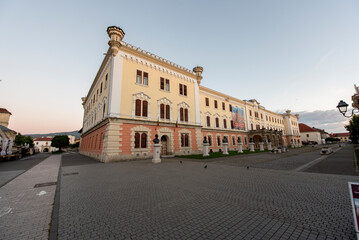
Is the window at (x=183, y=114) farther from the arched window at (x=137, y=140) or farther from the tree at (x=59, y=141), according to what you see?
the tree at (x=59, y=141)

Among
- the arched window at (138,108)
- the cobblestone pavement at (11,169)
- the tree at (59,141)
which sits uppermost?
the arched window at (138,108)

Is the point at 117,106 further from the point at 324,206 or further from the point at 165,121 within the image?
the point at 324,206

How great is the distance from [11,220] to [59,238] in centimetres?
176

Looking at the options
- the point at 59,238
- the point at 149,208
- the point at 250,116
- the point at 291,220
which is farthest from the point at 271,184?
the point at 250,116

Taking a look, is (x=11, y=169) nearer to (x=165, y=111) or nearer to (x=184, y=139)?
(x=165, y=111)

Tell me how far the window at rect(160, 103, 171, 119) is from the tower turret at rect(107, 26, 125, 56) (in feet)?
27.1

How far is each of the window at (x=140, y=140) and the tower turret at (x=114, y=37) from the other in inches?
374

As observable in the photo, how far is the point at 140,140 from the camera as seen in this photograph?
16547mm

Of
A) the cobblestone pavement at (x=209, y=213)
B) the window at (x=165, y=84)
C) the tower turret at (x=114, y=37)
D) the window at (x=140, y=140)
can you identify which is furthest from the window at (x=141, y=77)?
the cobblestone pavement at (x=209, y=213)

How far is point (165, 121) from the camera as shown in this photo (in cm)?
1922

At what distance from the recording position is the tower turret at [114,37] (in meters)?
16.1

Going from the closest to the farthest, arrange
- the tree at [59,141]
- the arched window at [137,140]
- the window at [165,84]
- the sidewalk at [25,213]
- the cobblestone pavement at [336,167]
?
the sidewalk at [25,213], the cobblestone pavement at [336,167], the arched window at [137,140], the window at [165,84], the tree at [59,141]

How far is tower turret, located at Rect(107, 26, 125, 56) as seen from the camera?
16125 millimetres

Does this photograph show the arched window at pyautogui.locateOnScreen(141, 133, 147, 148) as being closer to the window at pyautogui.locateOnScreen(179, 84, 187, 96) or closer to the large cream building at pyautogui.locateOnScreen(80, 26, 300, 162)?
the large cream building at pyautogui.locateOnScreen(80, 26, 300, 162)
